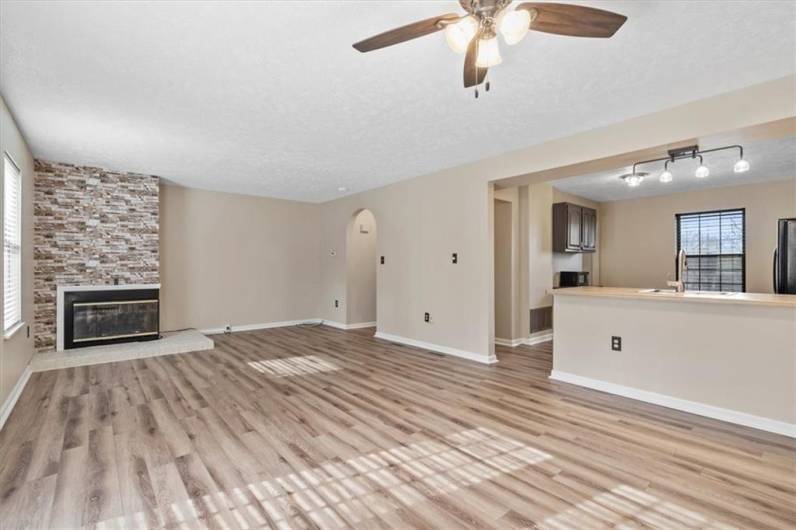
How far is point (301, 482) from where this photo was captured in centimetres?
214

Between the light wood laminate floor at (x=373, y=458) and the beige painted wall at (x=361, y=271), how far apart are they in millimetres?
3365

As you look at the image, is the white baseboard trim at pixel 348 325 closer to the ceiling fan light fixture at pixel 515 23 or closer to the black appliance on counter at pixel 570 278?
the black appliance on counter at pixel 570 278

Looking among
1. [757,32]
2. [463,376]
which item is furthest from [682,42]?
[463,376]

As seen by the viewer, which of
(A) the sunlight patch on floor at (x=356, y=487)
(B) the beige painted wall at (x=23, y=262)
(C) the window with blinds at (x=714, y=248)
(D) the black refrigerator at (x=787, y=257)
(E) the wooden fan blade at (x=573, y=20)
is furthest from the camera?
(C) the window with blinds at (x=714, y=248)

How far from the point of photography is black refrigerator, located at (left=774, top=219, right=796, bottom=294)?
13.3ft

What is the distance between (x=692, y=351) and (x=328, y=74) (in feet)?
12.0

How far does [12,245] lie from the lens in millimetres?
3691

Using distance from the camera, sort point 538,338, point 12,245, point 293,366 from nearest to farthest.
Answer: point 12,245
point 293,366
point 538,338

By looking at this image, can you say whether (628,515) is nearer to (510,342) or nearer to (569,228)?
(510,342)

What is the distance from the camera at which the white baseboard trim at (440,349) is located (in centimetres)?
476

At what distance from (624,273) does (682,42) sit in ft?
20.6

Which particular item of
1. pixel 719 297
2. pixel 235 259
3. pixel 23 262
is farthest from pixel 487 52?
pixel 235 259

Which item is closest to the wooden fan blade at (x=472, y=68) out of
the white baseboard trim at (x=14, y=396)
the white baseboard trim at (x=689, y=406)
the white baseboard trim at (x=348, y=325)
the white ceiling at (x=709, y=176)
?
the white ceiling at (x=709, y=176)

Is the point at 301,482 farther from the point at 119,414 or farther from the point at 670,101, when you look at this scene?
the point at 670,101
